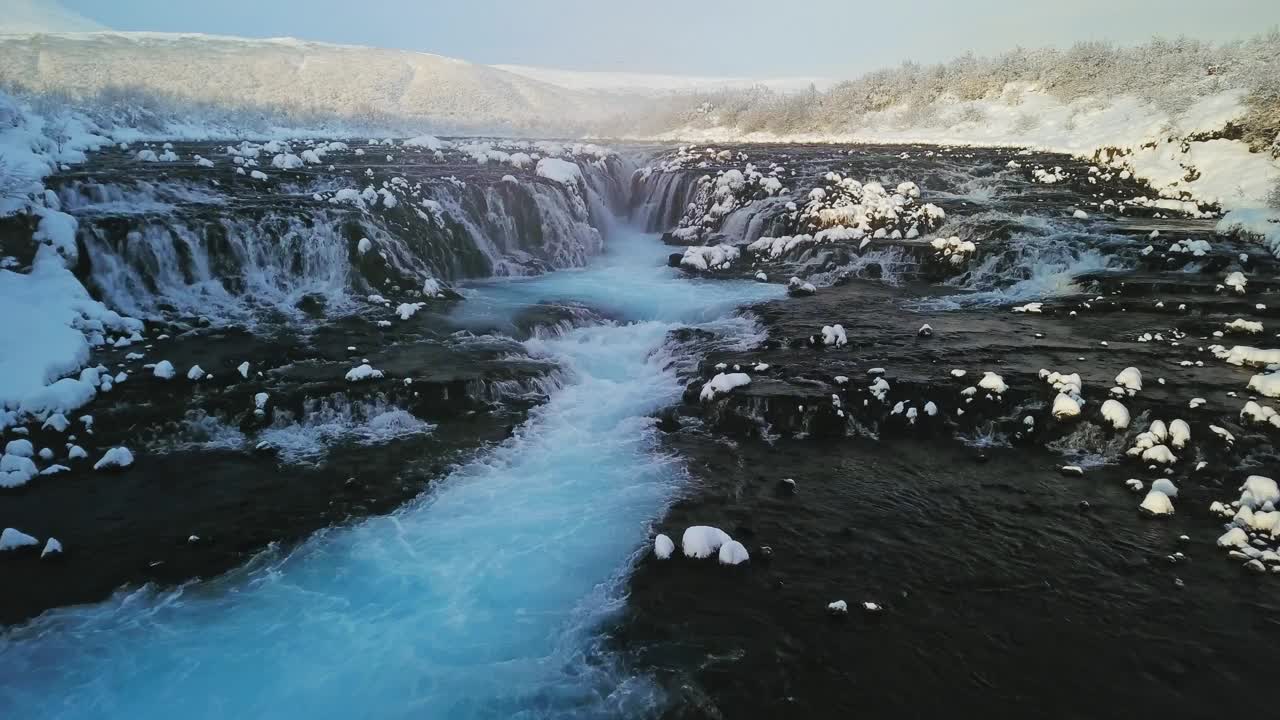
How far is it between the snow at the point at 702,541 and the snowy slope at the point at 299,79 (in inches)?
2663

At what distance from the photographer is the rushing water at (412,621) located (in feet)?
19.3

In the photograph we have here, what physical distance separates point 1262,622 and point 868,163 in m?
27.8

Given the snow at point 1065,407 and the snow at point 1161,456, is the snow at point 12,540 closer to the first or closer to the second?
the snow at point 1065,407

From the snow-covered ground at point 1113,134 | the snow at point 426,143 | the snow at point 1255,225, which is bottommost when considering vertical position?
the snow at point 1255,225

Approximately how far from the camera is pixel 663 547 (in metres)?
7.70

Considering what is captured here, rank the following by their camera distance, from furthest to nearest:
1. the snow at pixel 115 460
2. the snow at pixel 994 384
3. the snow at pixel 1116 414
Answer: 1. the snow at pixel 994 384
2. the snow at pixel 1116 414
3. the snow at pixel 115 460

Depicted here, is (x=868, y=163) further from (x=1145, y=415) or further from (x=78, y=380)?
(x=78, y=380)

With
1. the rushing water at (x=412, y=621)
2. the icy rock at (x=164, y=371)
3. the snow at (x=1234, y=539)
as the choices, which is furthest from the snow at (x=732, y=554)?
the icy rock at (x=164, y=371)

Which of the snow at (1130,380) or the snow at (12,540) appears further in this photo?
the snow at (1130,380)

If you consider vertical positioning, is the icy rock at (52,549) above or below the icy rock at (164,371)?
below

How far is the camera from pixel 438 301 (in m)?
17.0

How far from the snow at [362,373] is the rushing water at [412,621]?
118 inches

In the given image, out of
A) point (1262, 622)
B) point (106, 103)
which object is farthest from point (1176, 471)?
point (106, 103)

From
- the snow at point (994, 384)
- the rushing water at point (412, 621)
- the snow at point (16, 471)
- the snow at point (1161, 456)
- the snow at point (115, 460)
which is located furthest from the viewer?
the snow at point (994, 384)
